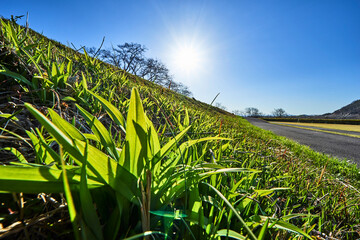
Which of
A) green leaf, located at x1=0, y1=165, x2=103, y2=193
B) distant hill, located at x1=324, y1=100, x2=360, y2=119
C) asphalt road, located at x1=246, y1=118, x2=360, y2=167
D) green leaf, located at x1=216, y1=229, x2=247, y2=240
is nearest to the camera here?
green leaf, located at x1=0, y1=165, x2=103, y2=193

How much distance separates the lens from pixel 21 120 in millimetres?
936

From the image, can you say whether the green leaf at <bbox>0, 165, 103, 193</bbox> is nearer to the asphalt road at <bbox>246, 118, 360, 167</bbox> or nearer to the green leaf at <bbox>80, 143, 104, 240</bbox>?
the green leaf at <bbox>80, 143, 104, 240</bbox>

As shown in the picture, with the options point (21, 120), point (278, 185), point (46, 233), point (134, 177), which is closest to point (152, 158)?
point (134, 177)

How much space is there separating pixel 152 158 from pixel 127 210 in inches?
6.6

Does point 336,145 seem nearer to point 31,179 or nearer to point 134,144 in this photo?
point 134,144

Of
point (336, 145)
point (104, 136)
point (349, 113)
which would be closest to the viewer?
point (104, 136)

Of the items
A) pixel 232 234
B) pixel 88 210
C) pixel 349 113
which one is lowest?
pixel 232 234

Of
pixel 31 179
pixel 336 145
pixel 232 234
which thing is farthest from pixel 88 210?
pixel 336 145

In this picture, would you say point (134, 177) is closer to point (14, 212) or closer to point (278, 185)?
point (14, 212)

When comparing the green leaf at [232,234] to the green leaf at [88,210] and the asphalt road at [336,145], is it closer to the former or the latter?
the green leaf at [88,210]

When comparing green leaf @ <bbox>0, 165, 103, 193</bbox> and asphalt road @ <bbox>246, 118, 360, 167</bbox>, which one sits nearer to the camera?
green leaf @ <bbox>0, 165, 103, 193</bbox>

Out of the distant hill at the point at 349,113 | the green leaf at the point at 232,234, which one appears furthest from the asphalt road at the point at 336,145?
the distant hill at the point at 349,113

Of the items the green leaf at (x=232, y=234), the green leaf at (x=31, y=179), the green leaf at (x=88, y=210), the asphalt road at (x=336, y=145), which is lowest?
the asphalt road at (x=336, y=145)

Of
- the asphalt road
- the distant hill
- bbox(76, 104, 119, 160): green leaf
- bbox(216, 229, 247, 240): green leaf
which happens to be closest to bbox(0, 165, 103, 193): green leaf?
bbox(76, 104, 119, 160): green leaf
